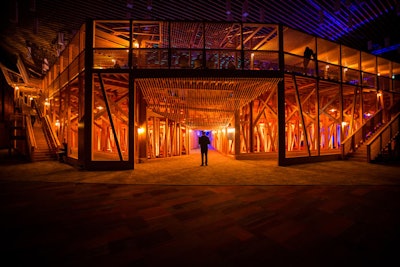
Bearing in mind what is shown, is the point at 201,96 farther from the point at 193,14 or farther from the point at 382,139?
the point at 382,139

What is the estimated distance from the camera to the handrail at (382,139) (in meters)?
9.16

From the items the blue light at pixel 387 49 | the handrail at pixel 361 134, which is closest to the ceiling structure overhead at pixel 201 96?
the handrail at pixel 361 134

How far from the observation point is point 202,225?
8.75 ft

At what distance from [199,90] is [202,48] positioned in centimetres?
189

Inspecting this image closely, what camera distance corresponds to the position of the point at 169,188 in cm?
473

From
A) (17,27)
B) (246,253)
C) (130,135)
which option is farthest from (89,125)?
(17,27)

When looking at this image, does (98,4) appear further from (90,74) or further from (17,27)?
(17,27)

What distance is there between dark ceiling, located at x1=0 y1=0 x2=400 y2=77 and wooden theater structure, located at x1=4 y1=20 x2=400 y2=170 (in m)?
0.93

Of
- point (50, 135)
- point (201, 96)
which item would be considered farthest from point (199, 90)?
point (50, 135)

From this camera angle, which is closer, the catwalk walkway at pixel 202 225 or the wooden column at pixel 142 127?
the catwalk walkway at pixel 202 225

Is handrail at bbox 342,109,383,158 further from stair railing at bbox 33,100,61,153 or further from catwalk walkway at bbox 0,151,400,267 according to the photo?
stair railing at bbox 33,100,61,153

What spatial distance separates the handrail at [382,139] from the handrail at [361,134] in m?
1.01

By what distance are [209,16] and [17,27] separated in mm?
12151

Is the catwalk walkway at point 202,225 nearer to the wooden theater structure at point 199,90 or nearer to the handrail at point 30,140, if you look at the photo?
the wooden theater structure at point 199,90
